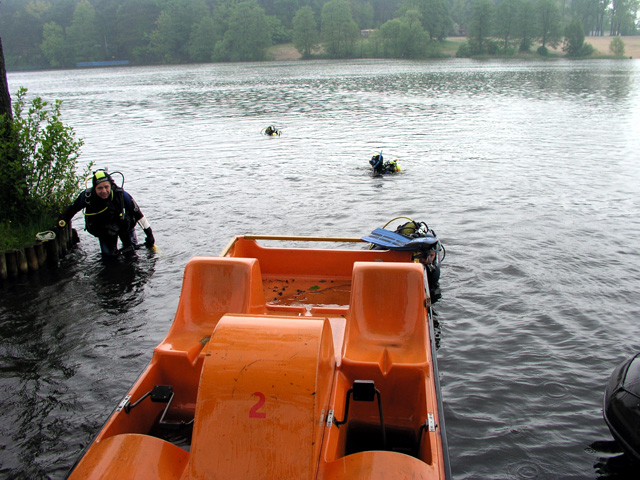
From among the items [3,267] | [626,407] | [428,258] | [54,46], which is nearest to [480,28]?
[54,46]

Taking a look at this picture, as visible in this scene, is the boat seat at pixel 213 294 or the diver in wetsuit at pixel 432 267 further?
the diver in wetsuit at pixel 432 267

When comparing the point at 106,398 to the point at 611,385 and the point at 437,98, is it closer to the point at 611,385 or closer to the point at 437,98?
the point at 611,385

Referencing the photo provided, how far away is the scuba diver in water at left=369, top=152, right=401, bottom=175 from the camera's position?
17.8 meters

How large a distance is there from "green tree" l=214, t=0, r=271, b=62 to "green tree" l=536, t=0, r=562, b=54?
59.8m

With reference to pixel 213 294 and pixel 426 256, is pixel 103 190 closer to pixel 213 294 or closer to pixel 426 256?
pixel 213 294

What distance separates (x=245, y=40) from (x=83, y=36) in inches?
1755

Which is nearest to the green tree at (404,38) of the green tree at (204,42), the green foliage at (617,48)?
the green foliage at (617,48)

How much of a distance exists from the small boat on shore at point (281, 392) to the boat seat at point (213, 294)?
1cm

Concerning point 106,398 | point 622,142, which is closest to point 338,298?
point 106,398

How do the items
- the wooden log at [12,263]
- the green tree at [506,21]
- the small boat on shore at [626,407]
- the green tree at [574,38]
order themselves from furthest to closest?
the green tree at [506,21], the green tree at [574,38], the wooden log at [12,263], the small boat on shore at [626,407]

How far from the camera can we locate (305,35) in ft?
412

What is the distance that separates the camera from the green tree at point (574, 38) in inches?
4094

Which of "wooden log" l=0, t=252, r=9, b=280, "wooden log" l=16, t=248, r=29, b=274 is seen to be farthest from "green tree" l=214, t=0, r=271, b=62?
"wooden log" l=0, t=252, r=9, b=280

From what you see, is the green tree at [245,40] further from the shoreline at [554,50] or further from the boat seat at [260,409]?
the boat seat at [260,409]
